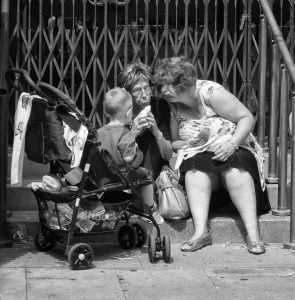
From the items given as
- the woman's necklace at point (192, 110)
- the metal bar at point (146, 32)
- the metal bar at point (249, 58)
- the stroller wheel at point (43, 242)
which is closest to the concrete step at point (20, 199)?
the stroller wheel at point (43, 242)

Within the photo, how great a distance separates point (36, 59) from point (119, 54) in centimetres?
77

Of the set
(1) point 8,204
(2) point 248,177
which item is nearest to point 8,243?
(1) point 8,204

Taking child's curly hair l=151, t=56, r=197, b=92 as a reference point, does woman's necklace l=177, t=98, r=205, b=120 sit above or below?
below

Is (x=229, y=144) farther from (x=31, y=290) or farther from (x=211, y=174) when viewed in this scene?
(x=31, y=290)

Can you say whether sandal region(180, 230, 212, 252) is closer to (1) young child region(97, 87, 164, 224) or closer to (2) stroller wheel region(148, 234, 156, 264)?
(2) stroller wheel region(148, 234, 156, 264)

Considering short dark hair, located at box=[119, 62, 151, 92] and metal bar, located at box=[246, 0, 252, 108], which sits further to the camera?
metal bar, located at box=[246, 0, 252, 108]

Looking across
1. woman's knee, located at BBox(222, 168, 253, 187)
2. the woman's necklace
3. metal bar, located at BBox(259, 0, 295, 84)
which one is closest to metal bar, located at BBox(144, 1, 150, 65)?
the woman's necklace

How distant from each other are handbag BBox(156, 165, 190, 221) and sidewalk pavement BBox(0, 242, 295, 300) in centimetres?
25

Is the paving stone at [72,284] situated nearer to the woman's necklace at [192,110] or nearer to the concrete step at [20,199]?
the concrete step at [20,199]

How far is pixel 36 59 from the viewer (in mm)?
6918

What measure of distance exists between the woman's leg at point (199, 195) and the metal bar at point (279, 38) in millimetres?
1003

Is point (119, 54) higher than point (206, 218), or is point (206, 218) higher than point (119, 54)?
point (119, 54)

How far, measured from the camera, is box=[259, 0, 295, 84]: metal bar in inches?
231

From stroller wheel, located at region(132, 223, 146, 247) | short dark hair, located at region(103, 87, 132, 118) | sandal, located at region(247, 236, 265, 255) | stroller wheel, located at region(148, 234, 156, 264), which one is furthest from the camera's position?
stroller wheel, located at region(132, 223, 146, 247)
